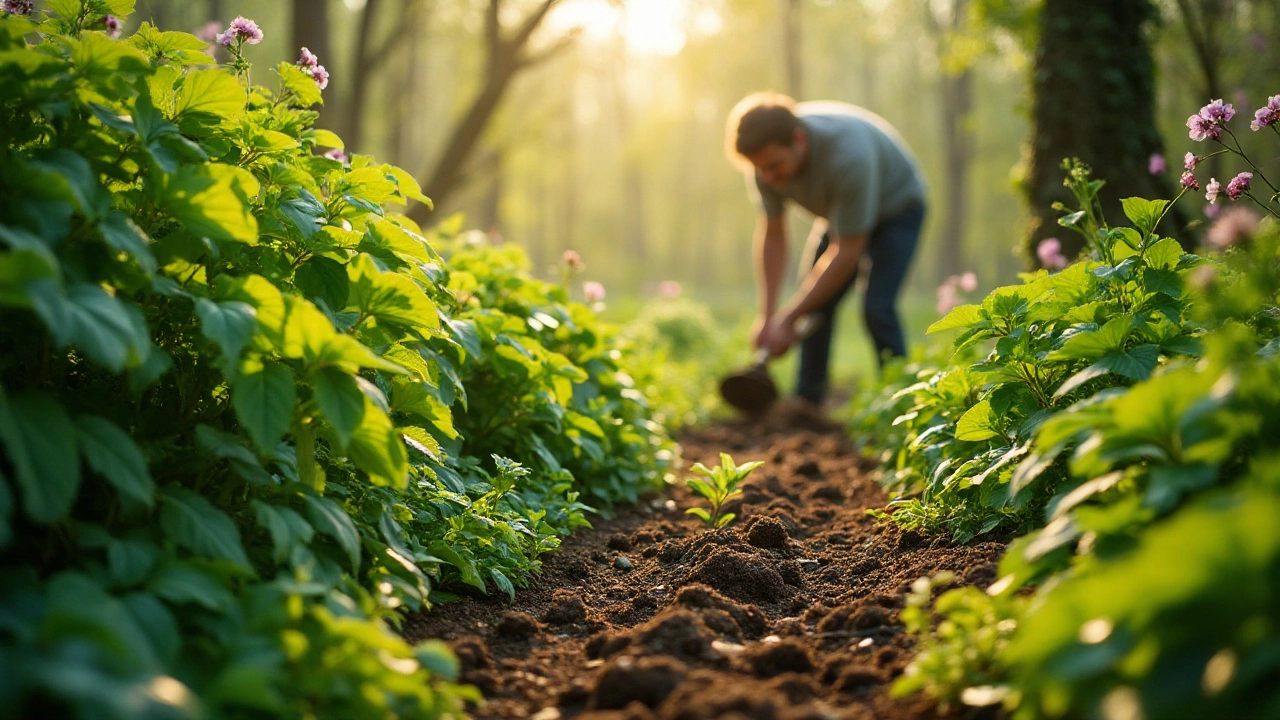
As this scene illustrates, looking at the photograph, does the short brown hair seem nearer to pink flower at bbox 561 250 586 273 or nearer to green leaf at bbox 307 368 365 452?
pink flower at bbox 561 250 586 273

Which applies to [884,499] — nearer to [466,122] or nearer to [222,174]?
[222,174]

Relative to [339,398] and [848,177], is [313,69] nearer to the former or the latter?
[339,398]

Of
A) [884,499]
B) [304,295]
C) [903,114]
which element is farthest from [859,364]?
[903,114]

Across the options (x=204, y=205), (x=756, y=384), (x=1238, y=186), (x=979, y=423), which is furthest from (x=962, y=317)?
(x=756, y=384)

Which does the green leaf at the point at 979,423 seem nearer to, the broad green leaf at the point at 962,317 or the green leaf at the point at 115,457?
the broad green leaf at the point at 962,317

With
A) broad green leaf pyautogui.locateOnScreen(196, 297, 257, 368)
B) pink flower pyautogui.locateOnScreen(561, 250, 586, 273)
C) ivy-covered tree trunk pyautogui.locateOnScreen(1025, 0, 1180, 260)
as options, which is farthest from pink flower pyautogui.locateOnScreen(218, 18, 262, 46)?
ivy-covered tree trunk pyautogui.locateOnScreen(1025, 0, 1180, 260)

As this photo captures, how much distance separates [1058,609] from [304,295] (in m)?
1.86

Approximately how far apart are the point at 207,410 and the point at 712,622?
4.65ft

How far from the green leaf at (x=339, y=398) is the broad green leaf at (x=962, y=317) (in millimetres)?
1703

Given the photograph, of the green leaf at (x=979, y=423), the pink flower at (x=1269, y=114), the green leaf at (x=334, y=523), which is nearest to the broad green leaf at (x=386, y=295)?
the green leaf at (x=334, y=523)

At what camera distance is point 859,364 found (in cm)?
1313

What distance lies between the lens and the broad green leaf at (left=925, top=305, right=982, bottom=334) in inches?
106

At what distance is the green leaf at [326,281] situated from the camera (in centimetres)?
228

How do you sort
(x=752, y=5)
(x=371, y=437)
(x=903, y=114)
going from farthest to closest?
(x=903, y=114) < (x=752, y=5) < (x=371, y=437)
